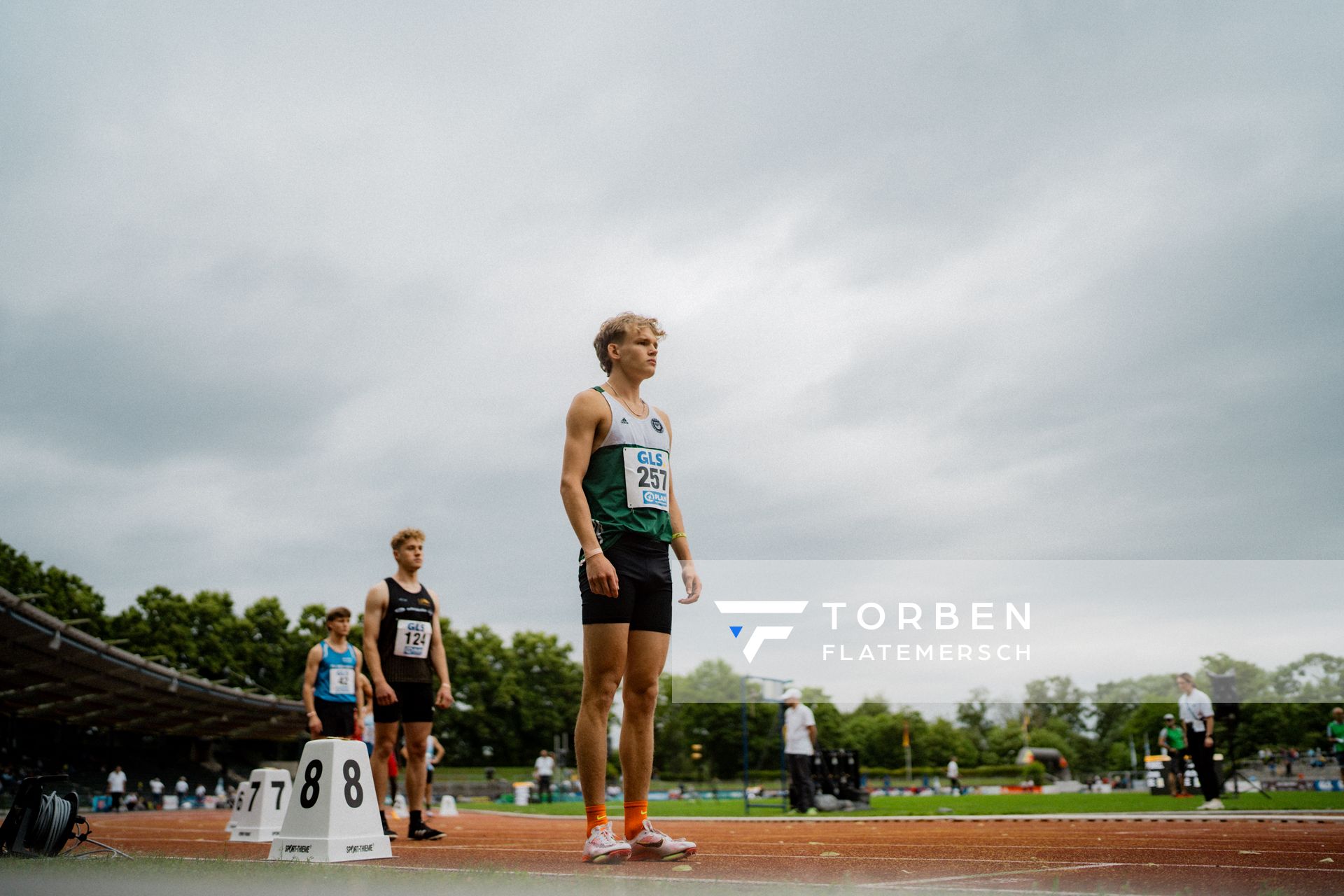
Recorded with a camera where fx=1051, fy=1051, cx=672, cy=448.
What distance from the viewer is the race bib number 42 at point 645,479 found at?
4586 mm

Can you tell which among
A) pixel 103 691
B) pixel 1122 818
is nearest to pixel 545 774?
pixel 103 691

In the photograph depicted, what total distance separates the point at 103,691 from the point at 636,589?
31.5m

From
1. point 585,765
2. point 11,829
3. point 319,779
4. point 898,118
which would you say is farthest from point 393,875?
point 898,118

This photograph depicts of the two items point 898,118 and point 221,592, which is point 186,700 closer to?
point 898,118

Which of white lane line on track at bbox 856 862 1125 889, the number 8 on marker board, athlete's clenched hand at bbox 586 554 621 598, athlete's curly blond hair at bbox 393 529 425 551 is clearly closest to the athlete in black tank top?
athlete's curly blond hair at bbox 393 529 425 551

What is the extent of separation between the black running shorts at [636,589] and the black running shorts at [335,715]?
5.14 meters

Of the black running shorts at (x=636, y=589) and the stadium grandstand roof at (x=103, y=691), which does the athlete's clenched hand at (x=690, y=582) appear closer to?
the black running shorts at (x=636, y=589)

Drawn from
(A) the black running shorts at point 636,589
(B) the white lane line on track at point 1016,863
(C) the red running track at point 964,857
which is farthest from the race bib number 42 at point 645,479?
(B) the white lane line on track at point 1016,863

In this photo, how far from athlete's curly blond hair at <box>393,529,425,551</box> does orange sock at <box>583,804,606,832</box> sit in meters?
3.61

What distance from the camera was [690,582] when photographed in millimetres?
5066

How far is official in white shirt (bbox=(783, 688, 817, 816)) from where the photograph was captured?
48.8 ft

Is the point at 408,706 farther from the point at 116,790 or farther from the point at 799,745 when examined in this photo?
the point at 116,790

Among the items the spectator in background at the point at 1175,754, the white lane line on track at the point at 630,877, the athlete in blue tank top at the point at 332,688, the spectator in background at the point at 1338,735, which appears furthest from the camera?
the spectator in background at the point at 1175,754

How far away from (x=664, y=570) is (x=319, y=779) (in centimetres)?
214
